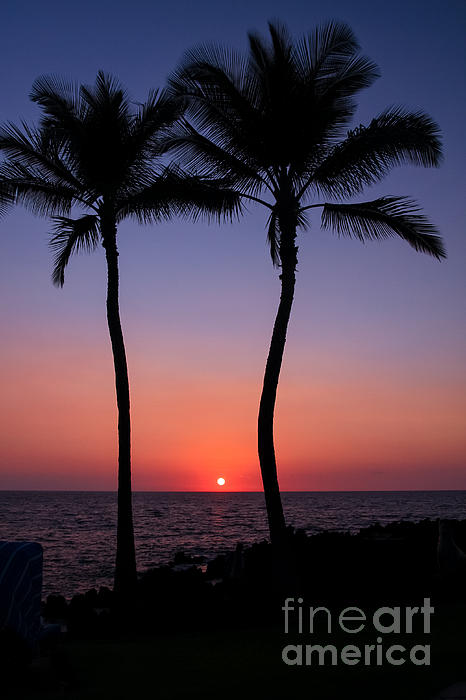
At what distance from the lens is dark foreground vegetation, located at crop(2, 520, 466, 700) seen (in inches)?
295

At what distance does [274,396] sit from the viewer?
48.6 feet

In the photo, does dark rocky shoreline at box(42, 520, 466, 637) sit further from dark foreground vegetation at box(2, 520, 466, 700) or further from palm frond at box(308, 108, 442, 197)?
palm frond at box(308, 108, 442, 197)

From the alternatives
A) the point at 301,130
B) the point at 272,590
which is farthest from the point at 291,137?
the point at 272,590

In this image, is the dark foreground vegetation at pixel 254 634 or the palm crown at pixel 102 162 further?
the palm crown at pixel 102 162

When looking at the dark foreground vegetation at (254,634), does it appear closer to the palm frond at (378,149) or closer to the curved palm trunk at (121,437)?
the curved palm trunk at (121,437)

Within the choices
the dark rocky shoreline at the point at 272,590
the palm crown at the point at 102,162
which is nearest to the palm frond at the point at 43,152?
the palm crown at the point at 102,162

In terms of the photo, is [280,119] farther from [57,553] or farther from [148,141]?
[57,553]

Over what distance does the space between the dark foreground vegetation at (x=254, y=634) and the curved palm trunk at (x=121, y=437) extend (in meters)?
0.69

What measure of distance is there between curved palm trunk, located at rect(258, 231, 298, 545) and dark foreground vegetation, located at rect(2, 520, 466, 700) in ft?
2.70

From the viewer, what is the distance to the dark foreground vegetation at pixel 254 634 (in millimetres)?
7504

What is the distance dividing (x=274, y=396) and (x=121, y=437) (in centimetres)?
422

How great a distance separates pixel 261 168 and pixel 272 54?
2494 millimetres

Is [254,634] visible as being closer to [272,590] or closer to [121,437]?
[272,590]

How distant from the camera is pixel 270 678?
7918 mm
